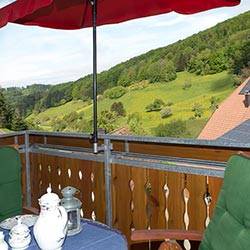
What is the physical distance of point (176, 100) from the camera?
6.25m

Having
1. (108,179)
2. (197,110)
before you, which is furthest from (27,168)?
(197,110)

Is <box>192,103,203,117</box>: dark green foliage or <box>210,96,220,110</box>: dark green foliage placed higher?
<box>210,96,220,110</box>: dark green foliage

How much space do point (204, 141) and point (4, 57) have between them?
6402 millimetres

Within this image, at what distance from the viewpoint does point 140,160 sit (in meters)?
2.83

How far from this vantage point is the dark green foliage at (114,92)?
21.5 feet

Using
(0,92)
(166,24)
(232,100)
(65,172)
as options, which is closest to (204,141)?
(65,172)

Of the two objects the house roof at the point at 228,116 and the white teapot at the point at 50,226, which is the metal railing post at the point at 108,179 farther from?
the house roof at the point at 228,116

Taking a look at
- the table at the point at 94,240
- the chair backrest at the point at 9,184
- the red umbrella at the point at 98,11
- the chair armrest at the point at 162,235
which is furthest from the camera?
the red umbrella at the point at 98,11

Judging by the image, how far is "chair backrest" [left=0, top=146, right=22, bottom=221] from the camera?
2.54 meters

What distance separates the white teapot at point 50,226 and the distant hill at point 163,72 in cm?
469

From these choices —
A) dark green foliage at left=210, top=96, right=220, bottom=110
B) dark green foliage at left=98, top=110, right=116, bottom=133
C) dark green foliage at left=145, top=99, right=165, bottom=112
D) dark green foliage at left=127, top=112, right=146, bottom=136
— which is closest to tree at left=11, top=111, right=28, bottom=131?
dark green foliage at left=98, top=110, right=116, bottom=133

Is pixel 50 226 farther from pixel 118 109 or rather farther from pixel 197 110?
pixel 118 109

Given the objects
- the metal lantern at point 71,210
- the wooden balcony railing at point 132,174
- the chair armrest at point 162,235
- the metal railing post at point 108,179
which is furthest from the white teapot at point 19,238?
the metal railing post at point 108,179

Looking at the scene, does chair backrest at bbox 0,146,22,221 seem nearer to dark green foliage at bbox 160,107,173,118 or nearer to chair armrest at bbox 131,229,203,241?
chair armrest at bbox 131,229,203,241
